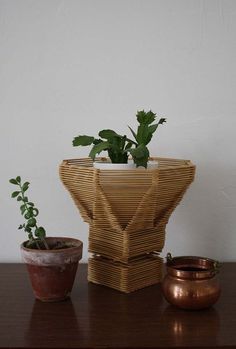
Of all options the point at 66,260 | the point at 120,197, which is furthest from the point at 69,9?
the point at 66,260

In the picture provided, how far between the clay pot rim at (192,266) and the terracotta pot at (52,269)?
0.63ft

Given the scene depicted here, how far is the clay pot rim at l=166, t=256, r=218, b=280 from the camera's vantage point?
0.80 meters

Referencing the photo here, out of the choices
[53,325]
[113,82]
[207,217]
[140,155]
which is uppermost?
[113,82]

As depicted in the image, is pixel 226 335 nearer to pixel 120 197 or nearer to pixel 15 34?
pixel 120 197

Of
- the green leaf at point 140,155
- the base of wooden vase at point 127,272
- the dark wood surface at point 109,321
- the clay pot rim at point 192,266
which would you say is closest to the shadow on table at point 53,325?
the dark wood surface at point 109,321

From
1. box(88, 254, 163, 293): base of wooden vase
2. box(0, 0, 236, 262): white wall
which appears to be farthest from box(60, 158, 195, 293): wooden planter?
box(0, 0, 236, 262): white wall

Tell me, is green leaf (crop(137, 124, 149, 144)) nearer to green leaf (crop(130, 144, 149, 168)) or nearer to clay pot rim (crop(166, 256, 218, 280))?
green leaf (crop(130, 144, 149, 168))

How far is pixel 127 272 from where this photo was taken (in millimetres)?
906

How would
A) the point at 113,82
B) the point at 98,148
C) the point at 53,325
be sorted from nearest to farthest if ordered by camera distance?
the point at 53,325 → the point at 98,148 → the point at 113,82

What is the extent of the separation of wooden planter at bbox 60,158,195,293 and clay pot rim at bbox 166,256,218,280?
84 mm

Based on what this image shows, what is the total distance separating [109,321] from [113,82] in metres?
0.65

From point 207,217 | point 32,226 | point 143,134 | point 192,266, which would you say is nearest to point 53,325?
point 32,226

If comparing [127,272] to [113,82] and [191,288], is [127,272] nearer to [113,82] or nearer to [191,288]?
[191,288]

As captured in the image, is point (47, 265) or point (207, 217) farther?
point (207, 217)
